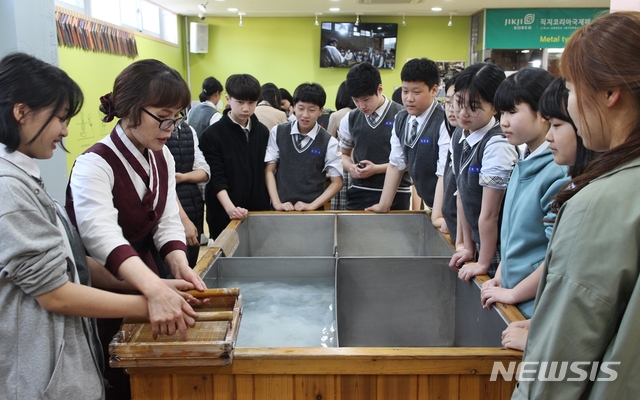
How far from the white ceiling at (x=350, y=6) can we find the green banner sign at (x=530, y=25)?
0.57 ft

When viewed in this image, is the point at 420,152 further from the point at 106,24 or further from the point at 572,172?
the point at 106,24

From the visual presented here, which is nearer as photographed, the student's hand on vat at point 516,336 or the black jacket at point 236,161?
the student's hand on vat at point 516,336

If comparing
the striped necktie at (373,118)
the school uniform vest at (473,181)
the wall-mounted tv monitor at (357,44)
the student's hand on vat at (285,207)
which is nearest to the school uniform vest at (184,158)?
the student's hand on vat at (285,207)

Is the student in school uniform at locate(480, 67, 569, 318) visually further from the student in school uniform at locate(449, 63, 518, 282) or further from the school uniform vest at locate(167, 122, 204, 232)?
the school uniform vest at locate(167, 122, 204, 232)

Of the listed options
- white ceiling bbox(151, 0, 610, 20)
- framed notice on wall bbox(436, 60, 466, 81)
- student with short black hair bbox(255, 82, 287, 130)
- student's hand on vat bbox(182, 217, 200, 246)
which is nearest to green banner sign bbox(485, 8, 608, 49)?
white ceiling bbox(151, 0, 610, 20)

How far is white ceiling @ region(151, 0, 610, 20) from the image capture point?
26.9 feet

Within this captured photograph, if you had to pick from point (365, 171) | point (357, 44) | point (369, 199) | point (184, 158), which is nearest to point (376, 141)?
point (365, 171)

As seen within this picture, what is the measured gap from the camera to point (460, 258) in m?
1.90

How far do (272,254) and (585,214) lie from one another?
6.69 ft

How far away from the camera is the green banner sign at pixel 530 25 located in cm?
→ 895

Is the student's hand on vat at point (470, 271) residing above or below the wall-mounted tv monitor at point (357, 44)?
below

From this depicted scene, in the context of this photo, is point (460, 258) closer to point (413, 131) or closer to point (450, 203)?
point (450, 203)

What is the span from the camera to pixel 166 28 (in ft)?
29.3

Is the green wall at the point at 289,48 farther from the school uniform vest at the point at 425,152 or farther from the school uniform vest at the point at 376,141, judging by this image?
the school uniform vest at the point at 425,152
